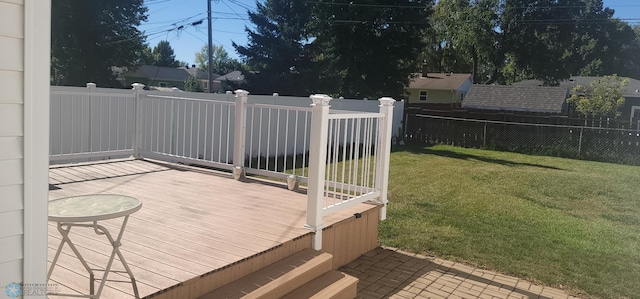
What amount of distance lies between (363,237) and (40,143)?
3.30 meters

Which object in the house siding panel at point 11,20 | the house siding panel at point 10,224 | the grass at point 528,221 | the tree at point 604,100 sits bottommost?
the grass at point 528,221

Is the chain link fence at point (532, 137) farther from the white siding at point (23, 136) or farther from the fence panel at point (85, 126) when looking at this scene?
the white siding at point (23, 136)

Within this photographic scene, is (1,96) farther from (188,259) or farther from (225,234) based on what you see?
(225,234)

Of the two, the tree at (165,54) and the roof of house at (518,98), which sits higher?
the tree at (165,54)

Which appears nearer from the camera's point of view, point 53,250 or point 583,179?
point 53,250

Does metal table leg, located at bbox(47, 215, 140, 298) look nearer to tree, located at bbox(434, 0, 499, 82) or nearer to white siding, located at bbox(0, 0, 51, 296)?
white siding, located at bbox(0, 0, 51, 296)

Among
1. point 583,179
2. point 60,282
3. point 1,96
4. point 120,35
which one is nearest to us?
point 1,96

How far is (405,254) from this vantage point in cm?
465

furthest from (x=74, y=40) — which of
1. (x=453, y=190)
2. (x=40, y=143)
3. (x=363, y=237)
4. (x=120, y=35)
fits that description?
(x=40, y=143)

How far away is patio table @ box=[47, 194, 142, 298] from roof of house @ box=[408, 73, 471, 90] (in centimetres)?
3189

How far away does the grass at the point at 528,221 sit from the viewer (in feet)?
14.4

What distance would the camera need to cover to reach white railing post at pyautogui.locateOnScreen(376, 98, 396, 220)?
4512 millimetres

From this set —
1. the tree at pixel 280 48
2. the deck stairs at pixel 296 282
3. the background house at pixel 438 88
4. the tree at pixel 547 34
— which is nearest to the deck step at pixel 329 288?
the deck stairs at pixel 296 282

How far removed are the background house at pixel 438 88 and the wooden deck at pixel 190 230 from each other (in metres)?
29.6
